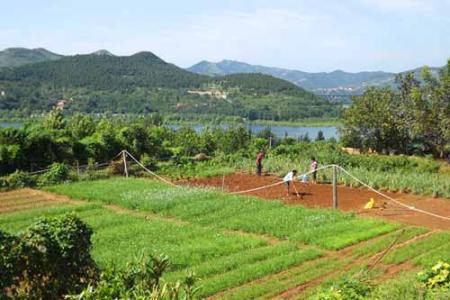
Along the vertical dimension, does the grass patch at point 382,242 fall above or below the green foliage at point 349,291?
below

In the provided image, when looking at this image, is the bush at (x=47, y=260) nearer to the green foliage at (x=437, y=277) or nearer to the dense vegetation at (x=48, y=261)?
the dense vegetation at (x=48, y=261)

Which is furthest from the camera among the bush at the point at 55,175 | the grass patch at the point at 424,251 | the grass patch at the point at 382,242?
the bush at the point at 55,175

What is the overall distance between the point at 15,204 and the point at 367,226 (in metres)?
13.9

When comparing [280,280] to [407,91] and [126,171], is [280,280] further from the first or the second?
[407,91]

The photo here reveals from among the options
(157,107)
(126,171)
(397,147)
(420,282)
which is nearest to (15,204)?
(126,171)

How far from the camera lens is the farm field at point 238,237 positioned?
12.3m

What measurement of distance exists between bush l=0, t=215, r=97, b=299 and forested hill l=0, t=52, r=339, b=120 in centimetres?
12398

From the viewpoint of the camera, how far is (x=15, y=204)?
21.7 metres

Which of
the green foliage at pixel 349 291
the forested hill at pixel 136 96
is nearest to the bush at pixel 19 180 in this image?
the green foliage at pixel 349 291

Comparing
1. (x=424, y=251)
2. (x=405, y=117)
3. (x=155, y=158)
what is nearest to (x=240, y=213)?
(x=424, y=251)

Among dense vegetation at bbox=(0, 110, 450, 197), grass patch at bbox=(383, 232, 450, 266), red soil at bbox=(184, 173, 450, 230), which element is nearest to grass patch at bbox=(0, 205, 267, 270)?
grass patch at bbox=(383, 232, 450, 266)

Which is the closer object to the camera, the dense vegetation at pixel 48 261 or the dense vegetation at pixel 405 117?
the dense vegetation at pixel 48 261

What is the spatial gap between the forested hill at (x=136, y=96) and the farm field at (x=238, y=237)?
113187mm

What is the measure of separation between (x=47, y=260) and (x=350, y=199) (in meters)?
15.5
